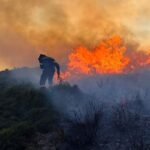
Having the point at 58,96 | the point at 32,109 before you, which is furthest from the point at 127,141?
the point at 58,96

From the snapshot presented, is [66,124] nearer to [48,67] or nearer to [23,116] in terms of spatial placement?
[23,116]

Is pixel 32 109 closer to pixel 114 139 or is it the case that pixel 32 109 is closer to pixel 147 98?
pixel 114 139

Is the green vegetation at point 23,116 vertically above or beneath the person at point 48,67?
beneath

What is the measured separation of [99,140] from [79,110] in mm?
3091

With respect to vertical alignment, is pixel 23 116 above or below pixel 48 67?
below

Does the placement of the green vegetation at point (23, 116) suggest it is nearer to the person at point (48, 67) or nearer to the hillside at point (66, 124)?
the hillside at point (66, 124)

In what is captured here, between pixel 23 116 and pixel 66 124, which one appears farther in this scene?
pixel 23 116

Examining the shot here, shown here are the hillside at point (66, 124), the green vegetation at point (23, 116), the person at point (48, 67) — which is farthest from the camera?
the person at point (48, 67)

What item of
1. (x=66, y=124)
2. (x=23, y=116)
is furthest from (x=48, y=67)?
(x=66, y=124)

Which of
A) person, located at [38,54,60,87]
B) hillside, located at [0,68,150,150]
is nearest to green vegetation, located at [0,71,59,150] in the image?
hillside, located at [0,68,150,150]

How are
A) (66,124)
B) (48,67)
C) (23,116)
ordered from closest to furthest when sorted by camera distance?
(66,124) < (23,116) < (48,67)

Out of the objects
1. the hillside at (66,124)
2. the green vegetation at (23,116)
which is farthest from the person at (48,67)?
the hillside at (66,124)

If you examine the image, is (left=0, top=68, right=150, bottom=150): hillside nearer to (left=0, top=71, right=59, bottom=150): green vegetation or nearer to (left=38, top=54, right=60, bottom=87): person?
(left=0, top=71, right=59, bottom=150): green vegetation

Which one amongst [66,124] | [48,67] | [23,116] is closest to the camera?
[66,124]
